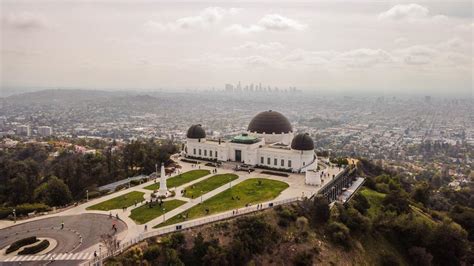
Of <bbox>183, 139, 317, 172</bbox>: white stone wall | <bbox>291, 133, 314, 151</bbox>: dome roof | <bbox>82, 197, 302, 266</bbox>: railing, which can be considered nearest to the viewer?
<bbox>82, 197, 302, 266</bbox>: railing

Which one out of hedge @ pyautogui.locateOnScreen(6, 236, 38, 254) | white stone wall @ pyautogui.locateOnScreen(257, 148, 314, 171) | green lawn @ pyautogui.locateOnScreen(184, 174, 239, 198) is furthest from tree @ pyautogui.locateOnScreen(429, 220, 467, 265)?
hedge @ pyautogui.locateOnScreen(6, 236, 38, 254)

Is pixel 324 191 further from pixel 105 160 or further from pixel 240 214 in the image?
pixel 105 160

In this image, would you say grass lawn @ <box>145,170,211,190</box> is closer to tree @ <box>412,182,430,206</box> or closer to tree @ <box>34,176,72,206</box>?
tree @ <box>34,176,72,206</box>

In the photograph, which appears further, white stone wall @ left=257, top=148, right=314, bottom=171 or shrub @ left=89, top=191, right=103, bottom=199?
white stone wall @ left=257, top=148, right=314, bottom=171

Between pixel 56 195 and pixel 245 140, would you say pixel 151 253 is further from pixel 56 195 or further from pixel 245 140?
pixel 245 140

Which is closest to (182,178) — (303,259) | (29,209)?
(29,209)

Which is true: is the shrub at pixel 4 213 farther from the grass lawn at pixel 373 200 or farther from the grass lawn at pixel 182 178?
the grass lawn at pixel 373 200
